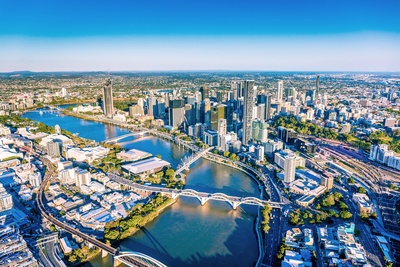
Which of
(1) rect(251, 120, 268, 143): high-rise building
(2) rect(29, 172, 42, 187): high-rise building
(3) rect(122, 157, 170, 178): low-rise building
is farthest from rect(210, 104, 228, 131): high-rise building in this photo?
(2) rect(29, 172, 42, 187): high-rise building

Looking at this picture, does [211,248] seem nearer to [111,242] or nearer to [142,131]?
[111,242]

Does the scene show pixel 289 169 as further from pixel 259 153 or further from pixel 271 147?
pixel 271 147

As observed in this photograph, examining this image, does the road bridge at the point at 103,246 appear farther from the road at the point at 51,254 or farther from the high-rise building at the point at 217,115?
the high-rise building at the point at 217,115

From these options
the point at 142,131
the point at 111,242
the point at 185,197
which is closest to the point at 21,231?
the point at 111,242

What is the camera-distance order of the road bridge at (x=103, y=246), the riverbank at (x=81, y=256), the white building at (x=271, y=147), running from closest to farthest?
the road bridge at (x=103, y=246), the riverbank at (x=81, y=256), the white building at (x=271, y=147)

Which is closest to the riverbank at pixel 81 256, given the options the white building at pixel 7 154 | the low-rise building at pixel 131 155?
the low-rise building at pixel 131 155

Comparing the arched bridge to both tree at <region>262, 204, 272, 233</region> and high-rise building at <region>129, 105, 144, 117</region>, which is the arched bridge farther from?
high-rise building at <region>129, 105, 144, 117</region>
